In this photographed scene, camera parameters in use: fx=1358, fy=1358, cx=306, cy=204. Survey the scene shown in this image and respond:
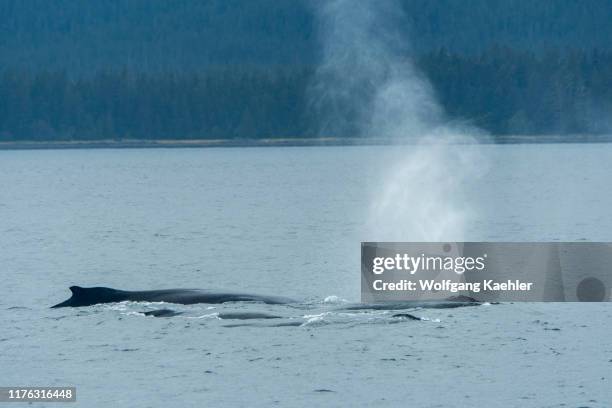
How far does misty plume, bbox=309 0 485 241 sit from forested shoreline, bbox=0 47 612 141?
401cm

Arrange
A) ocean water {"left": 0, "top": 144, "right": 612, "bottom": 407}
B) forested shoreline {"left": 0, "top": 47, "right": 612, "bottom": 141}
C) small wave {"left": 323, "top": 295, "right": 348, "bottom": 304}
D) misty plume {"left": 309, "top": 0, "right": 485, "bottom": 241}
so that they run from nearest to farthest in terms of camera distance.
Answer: ocean water {"left": 0, "top": 144, "right": 612, "bottom": 407} → small wave {"left": 323, "top": 295, "right": 348, "bottom": 304} → misty plume {"left": 309, "top": 0, "right": 485, "bottom": 241} → forested shoreline {"left": 0, "top": 47, "right": 612, "bottom": 141}

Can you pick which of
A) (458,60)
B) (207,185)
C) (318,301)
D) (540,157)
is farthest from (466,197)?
(458,60)

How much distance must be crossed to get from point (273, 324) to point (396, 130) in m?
149

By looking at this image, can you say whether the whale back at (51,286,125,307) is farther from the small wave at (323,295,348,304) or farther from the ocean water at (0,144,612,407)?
the small wave at (323,295,348,304)

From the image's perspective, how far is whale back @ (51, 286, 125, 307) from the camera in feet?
110

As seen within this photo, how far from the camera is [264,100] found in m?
182

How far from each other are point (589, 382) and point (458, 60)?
156105 mm

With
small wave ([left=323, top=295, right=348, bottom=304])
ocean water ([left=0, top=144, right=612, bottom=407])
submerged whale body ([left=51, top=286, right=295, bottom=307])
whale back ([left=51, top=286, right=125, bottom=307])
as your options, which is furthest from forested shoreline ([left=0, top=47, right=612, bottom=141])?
whale back ([left=51, top=286, right=125, bottom=307])

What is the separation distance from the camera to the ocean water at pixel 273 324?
24438 millimetres

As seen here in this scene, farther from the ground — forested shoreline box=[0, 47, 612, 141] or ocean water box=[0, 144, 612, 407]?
forested shoreline box=[0, 47, 612, 141]

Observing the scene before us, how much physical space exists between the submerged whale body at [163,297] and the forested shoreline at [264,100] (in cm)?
14229

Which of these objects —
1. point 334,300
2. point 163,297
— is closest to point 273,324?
point 334,300

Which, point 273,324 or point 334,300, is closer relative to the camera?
point 273,324

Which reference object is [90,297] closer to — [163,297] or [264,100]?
[163,297]
